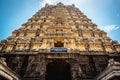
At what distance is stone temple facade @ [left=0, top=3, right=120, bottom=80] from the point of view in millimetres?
14156

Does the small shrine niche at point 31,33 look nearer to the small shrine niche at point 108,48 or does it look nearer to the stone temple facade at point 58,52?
the stone temple facade at point 58,52

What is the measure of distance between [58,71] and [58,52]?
336cm

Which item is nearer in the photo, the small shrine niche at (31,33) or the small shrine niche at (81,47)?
the small shrine niche at (81,47)

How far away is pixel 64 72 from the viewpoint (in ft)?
57.5

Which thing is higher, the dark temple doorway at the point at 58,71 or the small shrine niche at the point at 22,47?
the small shrine niche at the point at 22,47

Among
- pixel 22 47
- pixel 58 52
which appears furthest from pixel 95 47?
pixel 22 47

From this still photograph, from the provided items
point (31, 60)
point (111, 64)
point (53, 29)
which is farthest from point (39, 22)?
point (111, 64)

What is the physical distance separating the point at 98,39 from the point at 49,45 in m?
7.18

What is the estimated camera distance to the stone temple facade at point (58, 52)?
557 inches

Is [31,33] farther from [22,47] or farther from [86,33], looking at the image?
[86,33]

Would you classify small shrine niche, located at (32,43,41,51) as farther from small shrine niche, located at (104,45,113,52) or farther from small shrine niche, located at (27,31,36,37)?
small shrine niche, located at (104,45,113,52)

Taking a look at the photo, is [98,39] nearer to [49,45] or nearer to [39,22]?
[49,45]

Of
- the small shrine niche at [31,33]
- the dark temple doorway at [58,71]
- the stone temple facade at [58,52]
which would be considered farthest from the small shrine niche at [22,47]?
the dark temple doorway at [58,71]

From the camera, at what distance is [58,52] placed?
15633 mm
